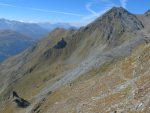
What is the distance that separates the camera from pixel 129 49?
470 feet

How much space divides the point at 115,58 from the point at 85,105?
78.3 meters

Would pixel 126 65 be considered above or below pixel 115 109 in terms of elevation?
above

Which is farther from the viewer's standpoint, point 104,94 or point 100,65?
point 100,65

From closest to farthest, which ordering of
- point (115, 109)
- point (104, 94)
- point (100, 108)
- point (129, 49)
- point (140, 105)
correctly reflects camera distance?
1. point (140, 105)
2. point (115, 109)
3. point (100, 108)
4. point (104, 94)
5. point (129, 49)

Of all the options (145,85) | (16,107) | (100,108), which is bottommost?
(16,107)

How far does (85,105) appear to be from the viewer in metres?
53.2

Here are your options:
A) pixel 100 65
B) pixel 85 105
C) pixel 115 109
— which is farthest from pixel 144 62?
pixel 100 65

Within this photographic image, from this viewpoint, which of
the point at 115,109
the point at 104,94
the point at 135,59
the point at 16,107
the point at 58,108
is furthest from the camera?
the point at 16,107

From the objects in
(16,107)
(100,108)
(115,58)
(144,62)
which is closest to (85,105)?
(100,108)

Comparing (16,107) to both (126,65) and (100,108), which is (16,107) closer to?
(126,65)

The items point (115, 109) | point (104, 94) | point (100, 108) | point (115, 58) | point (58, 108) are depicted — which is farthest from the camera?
point (115, 58)

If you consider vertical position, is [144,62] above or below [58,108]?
above

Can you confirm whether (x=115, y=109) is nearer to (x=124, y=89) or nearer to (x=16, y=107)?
(x=124, y=89)

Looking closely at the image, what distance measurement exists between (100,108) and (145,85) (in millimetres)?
8061
